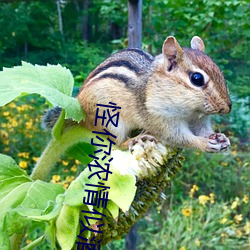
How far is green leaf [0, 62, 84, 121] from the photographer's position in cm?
58

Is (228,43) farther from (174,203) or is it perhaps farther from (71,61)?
(71,61)

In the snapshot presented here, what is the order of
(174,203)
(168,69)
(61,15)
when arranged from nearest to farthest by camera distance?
(168,69)
(174,203)
(61,15)

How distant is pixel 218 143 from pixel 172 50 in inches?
7.6

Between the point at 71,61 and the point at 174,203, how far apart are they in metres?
1.29

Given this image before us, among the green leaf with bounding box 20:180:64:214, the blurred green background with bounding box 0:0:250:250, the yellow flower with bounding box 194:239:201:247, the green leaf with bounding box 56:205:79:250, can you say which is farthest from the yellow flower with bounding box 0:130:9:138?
the green leaf with bounding box 56:205:79:250

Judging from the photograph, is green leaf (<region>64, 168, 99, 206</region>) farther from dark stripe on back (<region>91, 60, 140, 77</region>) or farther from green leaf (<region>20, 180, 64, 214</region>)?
dark stripe on back (<region>91, 60, 140, 77</region>)

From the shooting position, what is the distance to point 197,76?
724mm

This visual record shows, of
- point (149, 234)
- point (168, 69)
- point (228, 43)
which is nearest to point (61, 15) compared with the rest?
point (228, 43)

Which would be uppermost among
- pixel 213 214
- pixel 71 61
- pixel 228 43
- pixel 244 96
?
pixel 71 61

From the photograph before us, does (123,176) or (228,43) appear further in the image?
(228,43)

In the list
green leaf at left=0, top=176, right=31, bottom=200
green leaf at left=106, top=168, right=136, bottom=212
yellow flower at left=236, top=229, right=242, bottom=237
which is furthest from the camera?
yellow flower at left=236, top=229, right=242, bottom=237

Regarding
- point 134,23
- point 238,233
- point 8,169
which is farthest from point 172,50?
point 238,233

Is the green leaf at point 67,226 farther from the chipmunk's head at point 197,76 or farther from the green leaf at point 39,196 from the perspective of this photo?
the chipmunk's head at point 197,76

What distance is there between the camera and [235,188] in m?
2.70
